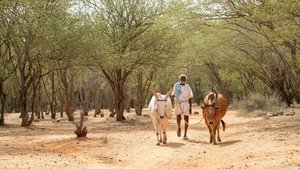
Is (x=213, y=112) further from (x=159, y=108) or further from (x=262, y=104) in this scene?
(x=262, y=104)

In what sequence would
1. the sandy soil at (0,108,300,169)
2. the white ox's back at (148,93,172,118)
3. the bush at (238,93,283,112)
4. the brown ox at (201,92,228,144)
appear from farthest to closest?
the bush at (238,93,283,112), the white ox's back at (148,93,172,118), the brown ox at (201,92,228,144), the sandy soil at (0,108,300,169)

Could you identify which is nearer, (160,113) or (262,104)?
(160,113)

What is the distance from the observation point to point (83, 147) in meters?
13.9

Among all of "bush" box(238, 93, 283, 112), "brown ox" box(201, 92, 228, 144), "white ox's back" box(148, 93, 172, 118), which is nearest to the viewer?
"brown ox" box(201, 92, 228, 144)

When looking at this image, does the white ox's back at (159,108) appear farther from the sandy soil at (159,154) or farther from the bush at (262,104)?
the bush at (262,104)

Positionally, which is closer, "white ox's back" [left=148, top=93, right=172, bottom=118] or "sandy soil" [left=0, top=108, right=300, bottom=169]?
"sandy soil" [left=0, top=108, right=300, bottom=169]

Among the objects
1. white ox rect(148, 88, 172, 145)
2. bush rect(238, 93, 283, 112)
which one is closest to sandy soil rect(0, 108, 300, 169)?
white ox rect(148, 88, 172, 145)

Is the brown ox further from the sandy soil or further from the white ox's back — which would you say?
the white ox's back

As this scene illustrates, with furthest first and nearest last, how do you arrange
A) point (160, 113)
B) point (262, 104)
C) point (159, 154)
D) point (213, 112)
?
point (262, 104)
point (160, 113)
point (213, 112)
point (159, 154)

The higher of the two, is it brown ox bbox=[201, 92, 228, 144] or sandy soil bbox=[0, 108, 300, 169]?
brown ox bbox=[201, 92, 228, 144]

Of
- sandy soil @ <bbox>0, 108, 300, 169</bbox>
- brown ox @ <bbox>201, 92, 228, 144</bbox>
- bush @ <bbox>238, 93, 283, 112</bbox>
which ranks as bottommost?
sandy soil @ <bbox>0, 108, 300, 169</bbox>

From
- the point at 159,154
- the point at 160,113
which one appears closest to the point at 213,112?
the point at 160,113

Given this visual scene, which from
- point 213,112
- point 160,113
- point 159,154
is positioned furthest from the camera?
point 160,113

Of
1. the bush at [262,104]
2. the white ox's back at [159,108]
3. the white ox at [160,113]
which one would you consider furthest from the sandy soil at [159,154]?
the bush at [262,104]
